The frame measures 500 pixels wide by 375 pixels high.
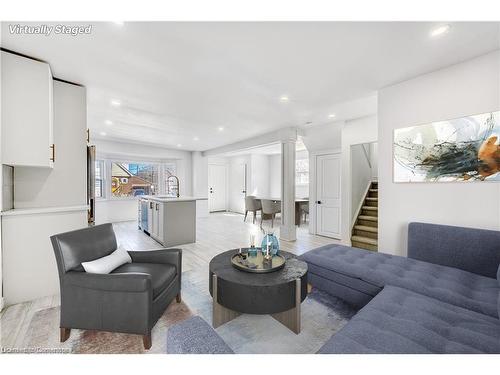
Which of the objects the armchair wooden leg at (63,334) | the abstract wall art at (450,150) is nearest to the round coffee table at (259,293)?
the armchair wooden leg at (63,334)

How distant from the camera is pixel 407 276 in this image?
190cm

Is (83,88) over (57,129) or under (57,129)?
over

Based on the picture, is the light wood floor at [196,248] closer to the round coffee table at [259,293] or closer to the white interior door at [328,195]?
the white interior door at [328,195]

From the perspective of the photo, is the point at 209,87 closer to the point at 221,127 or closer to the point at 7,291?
the point at 221,127

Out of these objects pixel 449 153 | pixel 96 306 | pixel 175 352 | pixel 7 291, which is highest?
pixel 449 153

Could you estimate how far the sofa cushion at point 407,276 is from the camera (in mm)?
1581

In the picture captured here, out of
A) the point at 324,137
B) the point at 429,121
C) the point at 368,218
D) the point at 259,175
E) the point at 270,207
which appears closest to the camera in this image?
the point at 429,121

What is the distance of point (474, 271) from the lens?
2.02 m

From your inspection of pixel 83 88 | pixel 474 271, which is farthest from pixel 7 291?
pixel 474 271

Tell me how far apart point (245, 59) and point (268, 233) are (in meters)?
1.78

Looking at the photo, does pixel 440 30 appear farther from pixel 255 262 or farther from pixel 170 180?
pixel 170 180

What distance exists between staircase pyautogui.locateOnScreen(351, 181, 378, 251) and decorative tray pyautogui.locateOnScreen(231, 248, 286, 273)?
2.69 m

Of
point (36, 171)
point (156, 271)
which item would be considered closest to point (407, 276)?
point (156, 271)
